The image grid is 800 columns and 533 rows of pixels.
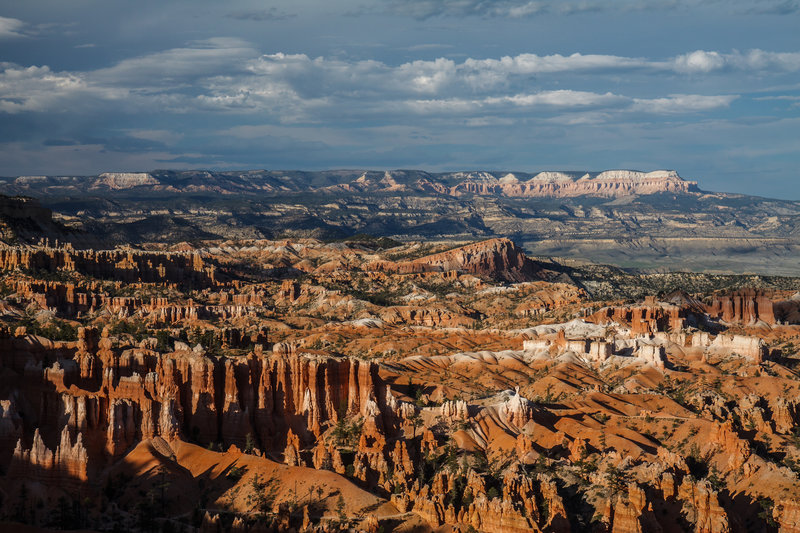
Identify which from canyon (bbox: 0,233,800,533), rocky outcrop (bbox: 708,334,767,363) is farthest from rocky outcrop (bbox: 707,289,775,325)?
canyon (bbox: 0,233,800,533)

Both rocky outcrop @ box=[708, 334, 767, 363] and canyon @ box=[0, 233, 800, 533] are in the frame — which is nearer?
canyon @ box=[0, 233, 800, 533]

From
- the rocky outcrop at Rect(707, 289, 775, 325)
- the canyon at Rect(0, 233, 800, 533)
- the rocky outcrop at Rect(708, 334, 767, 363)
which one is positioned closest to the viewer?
the canyon at Rect(0, 233, 800, 533)

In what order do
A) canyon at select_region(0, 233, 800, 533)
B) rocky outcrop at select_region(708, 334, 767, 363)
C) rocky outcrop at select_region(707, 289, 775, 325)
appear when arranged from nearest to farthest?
canyon at select_region(0, 233, 800, 533)
rocky outcrop at select_region(708, 334, 767, 363)
rocky outcrop at select_region(707, 289, 775, 325)

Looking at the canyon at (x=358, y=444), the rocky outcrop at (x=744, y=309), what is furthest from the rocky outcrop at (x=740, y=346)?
the rocky outcrop at (x=744, y=309)

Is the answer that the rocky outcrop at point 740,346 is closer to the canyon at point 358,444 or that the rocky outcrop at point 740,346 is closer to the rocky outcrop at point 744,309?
the canyon at point 358,444

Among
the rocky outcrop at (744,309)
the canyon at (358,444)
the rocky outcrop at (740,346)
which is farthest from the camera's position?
the rocky outcrop at (744,309)

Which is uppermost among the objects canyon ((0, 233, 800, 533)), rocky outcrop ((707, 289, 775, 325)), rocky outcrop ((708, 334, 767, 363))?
canyon ((0, 233, 800, 533))

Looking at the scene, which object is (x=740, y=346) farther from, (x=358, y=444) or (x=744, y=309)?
(x=358, y=444)

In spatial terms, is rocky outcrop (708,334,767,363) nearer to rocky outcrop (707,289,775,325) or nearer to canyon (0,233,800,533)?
canyon (0,233,800,533)

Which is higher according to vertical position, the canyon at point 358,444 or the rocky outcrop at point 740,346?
the canyon at point 358,444

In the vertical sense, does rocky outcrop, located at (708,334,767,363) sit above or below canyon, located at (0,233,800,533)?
below

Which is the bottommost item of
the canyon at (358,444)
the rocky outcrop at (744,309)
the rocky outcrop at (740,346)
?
the rocky outcrop at (744,309)
